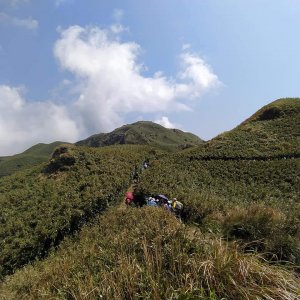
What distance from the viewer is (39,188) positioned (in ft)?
113

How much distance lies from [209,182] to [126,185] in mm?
8529

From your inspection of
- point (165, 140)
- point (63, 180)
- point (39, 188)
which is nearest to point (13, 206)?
point (39, 188)

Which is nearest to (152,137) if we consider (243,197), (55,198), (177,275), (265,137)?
(265,137)

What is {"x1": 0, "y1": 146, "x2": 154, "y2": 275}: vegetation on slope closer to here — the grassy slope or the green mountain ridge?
the green mountain ridge

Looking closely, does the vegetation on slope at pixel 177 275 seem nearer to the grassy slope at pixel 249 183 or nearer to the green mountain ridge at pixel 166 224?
the green mountain ridge at pixel 166 224

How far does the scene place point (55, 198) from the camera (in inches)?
1168

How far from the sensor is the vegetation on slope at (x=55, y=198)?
2161 centimetres

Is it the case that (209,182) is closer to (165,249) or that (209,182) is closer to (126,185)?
(126,185)

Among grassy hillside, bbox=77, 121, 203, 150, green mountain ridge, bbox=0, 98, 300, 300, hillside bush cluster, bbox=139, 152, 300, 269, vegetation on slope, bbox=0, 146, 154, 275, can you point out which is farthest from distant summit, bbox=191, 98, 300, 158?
grassy hillside, bbox=77, 121, 203, 150

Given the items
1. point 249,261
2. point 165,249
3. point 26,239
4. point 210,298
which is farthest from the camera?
point 26,239

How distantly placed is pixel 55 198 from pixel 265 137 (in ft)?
122

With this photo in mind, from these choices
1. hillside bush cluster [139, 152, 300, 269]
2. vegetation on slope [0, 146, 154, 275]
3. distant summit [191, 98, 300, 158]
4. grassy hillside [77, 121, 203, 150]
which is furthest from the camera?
grassy hillside [77, 121, 203, 150]

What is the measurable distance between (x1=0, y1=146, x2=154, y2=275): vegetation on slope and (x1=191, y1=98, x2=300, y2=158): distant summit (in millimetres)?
14505

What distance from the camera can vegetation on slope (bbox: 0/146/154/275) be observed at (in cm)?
2161
